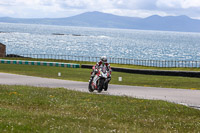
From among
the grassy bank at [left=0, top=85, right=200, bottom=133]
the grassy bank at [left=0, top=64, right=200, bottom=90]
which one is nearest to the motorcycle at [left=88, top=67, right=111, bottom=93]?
the grassy bank at [left=0, top=85, right=200, bottom=133]

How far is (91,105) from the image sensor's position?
1622 cm

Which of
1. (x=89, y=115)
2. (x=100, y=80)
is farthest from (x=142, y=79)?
(x=89, y=115)

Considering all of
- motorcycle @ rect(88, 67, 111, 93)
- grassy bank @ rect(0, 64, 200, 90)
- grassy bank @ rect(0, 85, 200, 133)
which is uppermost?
motorcycle @ rect(88, 67, 111, 93)

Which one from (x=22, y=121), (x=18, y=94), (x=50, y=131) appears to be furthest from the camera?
(x=18, y=94)

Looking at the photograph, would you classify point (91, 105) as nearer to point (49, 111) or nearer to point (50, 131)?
point (49, 111)

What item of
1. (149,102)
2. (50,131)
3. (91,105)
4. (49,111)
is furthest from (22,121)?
(149,102)

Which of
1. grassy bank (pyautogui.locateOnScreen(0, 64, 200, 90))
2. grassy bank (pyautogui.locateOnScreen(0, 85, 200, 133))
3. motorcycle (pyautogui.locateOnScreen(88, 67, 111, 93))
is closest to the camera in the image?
grassy bank (pyautogui.locateOnScreen(0, 85, 200, 133))

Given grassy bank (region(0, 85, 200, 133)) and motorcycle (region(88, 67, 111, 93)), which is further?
motorcycle (region(88, 67, 111, 93))

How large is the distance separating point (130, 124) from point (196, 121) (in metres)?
2.48

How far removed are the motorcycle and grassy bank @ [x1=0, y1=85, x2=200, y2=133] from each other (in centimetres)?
299

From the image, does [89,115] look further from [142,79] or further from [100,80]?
[142,79]

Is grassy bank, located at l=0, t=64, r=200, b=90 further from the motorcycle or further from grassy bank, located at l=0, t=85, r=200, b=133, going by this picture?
grassy bank, located at l=0, t=85, r=200, b=133

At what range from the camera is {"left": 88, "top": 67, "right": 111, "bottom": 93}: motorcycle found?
22.0 metres

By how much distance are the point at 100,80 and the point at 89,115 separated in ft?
28.8
